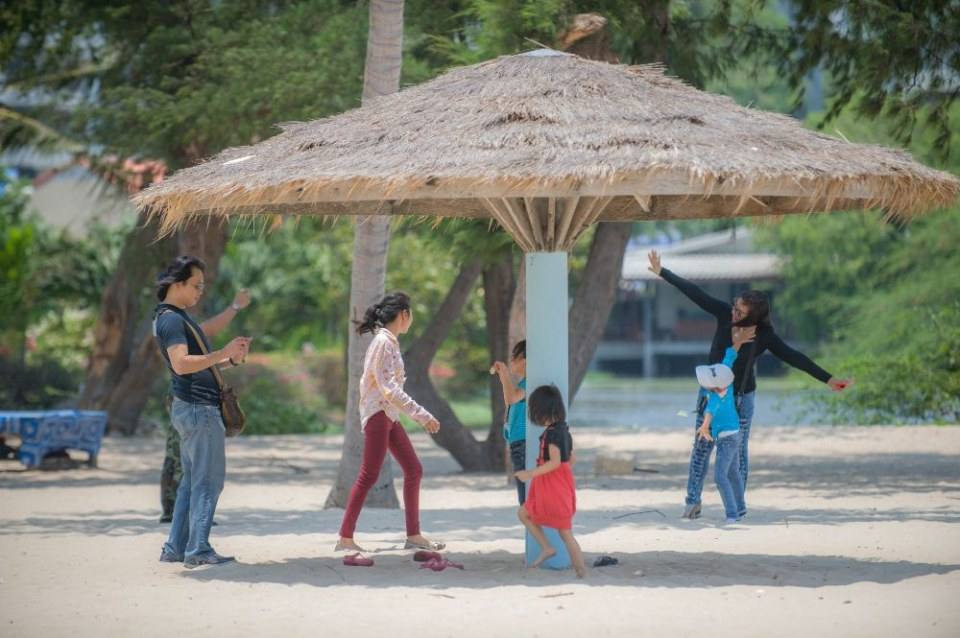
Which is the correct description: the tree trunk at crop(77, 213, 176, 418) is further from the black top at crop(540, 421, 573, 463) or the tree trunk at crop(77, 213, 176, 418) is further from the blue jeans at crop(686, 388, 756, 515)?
the black top at crop(540, 421, 573, 463)

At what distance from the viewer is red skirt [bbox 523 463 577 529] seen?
818 centimetres

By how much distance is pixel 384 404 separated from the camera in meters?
8.90

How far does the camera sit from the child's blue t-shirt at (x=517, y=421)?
9312mm

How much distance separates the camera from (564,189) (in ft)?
25.5

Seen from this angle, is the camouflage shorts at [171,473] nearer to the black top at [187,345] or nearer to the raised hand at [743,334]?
the black top at [187,345]

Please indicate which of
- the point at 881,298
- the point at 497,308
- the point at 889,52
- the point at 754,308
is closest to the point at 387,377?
the point at 754,308

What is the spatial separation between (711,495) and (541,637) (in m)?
7.14

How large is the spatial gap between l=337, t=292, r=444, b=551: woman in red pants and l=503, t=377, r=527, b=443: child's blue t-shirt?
2.30 feet

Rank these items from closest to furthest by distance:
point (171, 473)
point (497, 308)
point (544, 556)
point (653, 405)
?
point (544, 556), point (171, 473), point (497, 308), point (653, 405)

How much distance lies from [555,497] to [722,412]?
7.94ft

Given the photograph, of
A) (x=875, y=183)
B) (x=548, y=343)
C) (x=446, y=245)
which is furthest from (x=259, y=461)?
(x=875, y=183)

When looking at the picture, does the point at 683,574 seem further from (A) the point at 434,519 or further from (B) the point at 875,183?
(A) the point at 434,519

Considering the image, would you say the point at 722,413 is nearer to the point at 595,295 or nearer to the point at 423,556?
the point at 423,556

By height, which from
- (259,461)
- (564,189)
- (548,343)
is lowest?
(259,461)
